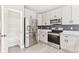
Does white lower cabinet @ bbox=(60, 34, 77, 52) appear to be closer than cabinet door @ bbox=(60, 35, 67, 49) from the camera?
Yes

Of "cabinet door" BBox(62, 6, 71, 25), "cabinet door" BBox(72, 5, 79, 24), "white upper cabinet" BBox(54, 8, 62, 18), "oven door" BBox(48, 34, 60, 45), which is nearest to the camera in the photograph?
"cabinet door" BBox(72, 5, 79, 24)

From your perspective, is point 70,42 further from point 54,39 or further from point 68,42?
point 54,39

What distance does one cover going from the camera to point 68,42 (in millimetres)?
2936

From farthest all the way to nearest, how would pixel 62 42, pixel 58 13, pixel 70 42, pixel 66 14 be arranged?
pixel 58 13 → pixel 66 14 → pixel 62 42 → pixel 70 42

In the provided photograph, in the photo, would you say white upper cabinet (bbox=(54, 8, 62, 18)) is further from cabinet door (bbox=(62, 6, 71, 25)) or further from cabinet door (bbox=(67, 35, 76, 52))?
cabinet door (bbox=(67, 35, 76, 52))

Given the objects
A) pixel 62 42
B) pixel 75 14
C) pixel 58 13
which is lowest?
pixel 62 42

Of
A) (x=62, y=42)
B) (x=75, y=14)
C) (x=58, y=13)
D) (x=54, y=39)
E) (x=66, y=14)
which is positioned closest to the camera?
(x=75, y=14)

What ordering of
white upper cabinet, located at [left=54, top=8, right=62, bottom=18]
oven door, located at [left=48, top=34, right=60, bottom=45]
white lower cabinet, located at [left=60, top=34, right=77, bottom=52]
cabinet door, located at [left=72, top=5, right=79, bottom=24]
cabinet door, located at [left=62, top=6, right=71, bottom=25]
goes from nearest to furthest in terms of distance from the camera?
white lower cabinet, located at [left=60, top=34, right=77, bottom=52], cabinet door, located at [left=72, top=5, right=79, bottom=24], cabinet door, located at [left=62, top=6, right=71, bottom=25], oven door, located at [left=48, top=34, right=60, bottom=45], white upper cabinet, located at [left=54, top=8, right=62, bottom=18]

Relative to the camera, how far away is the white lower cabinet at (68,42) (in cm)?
275

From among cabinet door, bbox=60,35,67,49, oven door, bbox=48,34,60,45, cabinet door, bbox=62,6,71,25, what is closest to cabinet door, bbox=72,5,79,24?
cabinet door, bbox=62,6,71,25

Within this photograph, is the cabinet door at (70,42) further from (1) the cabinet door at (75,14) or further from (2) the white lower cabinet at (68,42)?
(1) the cabinet door at (75,14)

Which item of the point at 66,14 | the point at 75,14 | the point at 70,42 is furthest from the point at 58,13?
the point at 70,42

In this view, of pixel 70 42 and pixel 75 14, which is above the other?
pixel 75 14

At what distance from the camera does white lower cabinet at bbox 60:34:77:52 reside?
9.02 feet
